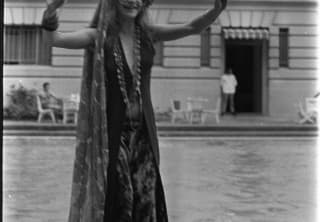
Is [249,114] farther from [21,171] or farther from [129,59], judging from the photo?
[129,59]

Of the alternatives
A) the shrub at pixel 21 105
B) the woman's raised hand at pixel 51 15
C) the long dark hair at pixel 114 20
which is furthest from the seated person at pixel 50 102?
the woman's raised hand at pixel 51 15

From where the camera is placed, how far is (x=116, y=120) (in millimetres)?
3551

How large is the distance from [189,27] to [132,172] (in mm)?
871

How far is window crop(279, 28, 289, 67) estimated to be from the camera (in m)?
28.0

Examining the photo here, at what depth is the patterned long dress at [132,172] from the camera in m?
3.53

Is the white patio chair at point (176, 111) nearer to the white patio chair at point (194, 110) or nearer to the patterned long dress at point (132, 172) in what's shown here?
the white patio chair at point (194, 110)

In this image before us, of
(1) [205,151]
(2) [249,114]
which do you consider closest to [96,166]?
(1) [205,151]

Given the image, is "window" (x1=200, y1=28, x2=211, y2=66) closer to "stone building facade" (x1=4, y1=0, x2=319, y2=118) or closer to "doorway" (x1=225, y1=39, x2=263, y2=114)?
"stone building facade" (x1=4, y1=0, x2=319, y2=118)

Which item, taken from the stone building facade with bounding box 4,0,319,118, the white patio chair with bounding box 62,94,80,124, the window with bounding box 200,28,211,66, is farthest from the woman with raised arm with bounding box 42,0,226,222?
the window with bounding box 200,28,211,66

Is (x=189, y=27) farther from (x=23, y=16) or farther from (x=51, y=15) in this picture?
(x=23, y=16)

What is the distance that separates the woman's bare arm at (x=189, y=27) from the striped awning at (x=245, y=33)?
23.9 m

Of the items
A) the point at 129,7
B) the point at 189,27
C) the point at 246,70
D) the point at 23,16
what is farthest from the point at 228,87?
the point at 129,7

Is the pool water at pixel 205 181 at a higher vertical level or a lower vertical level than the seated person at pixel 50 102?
lower

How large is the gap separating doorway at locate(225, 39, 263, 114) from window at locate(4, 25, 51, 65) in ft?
26.7
